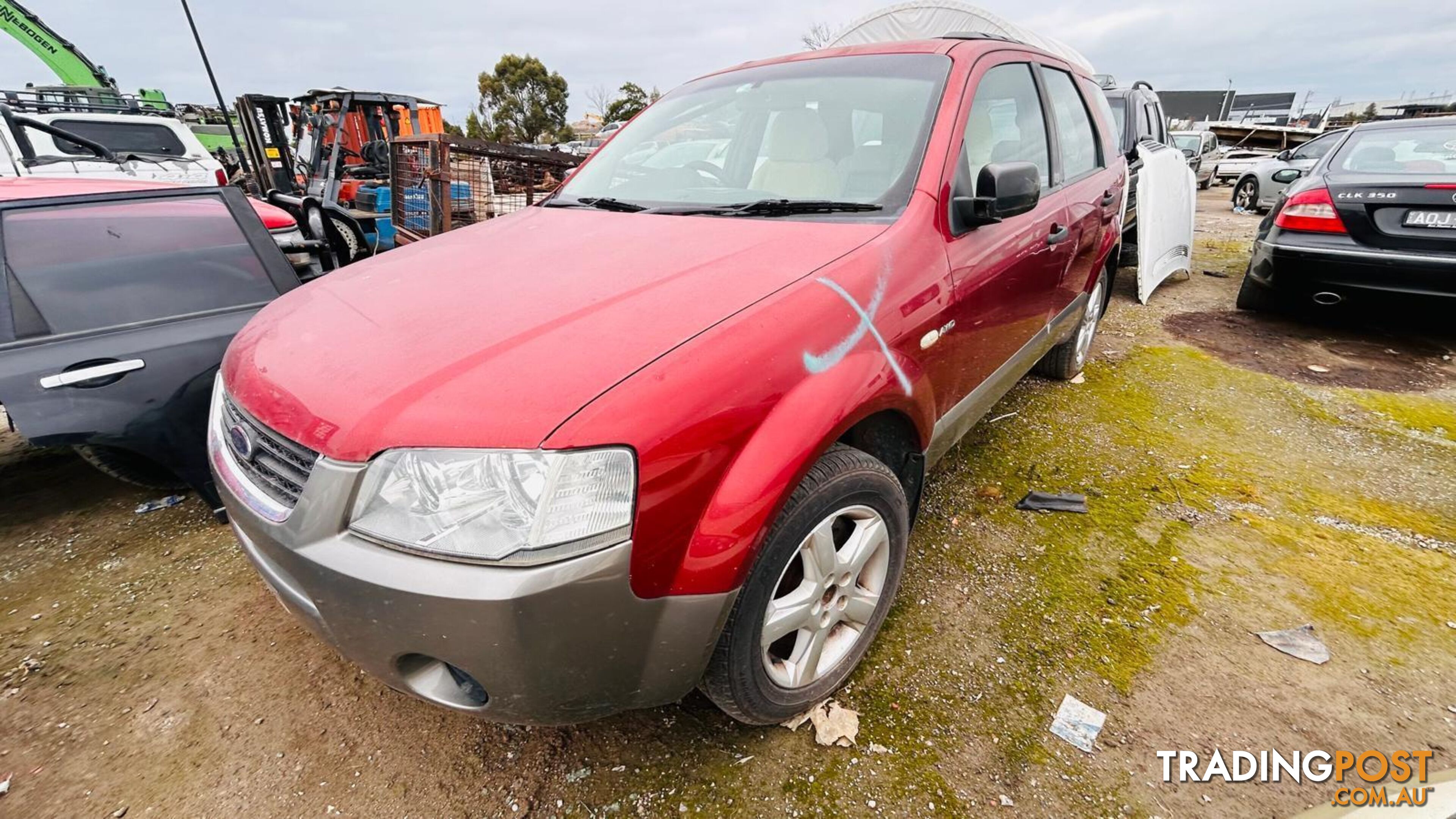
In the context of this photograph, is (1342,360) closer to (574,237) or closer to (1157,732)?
(1157,732)

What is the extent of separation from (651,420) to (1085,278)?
2.94m

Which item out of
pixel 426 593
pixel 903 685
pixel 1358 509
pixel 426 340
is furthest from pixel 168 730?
pixel 1358 509

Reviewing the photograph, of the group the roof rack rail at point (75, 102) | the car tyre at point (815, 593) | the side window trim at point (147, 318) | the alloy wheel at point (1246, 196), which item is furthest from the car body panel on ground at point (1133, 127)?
the roof rack rail at point (75, 102)

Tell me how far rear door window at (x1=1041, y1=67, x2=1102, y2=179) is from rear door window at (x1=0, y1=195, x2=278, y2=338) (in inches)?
140

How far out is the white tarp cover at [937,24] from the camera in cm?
623

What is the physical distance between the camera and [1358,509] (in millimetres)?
2541

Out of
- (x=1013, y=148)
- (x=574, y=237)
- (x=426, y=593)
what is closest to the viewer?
(x=426, y=593)

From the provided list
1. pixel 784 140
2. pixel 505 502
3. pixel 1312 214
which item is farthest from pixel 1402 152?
pixel 505 502

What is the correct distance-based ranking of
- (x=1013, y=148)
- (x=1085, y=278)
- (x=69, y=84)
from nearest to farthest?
(x=1013, y=148) < (x=1085, y=278) < (x=69, y=84)

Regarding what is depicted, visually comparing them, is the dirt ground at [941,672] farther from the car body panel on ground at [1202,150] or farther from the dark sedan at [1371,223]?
the car body panel on ground at [1202,150]

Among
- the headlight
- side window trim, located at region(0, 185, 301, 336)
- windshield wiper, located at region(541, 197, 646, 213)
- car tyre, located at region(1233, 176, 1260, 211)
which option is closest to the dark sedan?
windshield wiper, located at region(541, 197, 646, 213)

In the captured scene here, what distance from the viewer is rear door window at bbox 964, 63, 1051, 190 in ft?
6.91

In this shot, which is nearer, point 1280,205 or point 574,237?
point 574,237

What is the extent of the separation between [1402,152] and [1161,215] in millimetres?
1337
